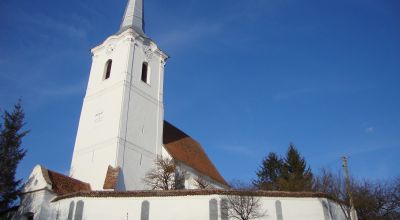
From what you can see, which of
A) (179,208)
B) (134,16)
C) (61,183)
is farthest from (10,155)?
(134,16)

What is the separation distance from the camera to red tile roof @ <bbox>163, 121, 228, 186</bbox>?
3375 centimetres

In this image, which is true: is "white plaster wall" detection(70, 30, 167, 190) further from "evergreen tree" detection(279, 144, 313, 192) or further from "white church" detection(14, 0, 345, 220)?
"evergreen tree" detection(279, 144, 313, 192)

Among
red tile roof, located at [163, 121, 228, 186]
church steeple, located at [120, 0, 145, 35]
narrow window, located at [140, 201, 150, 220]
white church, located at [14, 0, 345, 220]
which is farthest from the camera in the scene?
church steeple, located at [120, 0, 145, 35]

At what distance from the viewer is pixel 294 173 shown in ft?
115

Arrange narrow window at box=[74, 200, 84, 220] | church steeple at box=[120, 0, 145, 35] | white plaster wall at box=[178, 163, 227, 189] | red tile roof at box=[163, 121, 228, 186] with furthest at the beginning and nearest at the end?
church steeple at box=[120, 0, 145, 35] → red tile roof at box=[163, 121, 228, 186] → white plaster wall at box=[178, 163, 227, 189] → narrow window at box=[74, 200, 84, 220]

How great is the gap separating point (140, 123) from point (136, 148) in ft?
8.49

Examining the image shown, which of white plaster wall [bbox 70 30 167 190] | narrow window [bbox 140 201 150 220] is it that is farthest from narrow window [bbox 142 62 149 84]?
narrow window [bbox 140 201 150 220]

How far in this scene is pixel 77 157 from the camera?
30344 millimetres

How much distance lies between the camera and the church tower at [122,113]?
28.4 metres

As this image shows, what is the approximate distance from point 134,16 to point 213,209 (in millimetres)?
25966

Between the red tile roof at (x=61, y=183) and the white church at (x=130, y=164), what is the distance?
65mm

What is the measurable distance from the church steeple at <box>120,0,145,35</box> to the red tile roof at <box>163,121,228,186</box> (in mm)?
10388

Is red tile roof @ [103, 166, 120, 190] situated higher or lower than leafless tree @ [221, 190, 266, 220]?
higher

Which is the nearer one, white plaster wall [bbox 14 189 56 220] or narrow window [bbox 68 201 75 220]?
narrow window [bbox 68 201 75 220]
